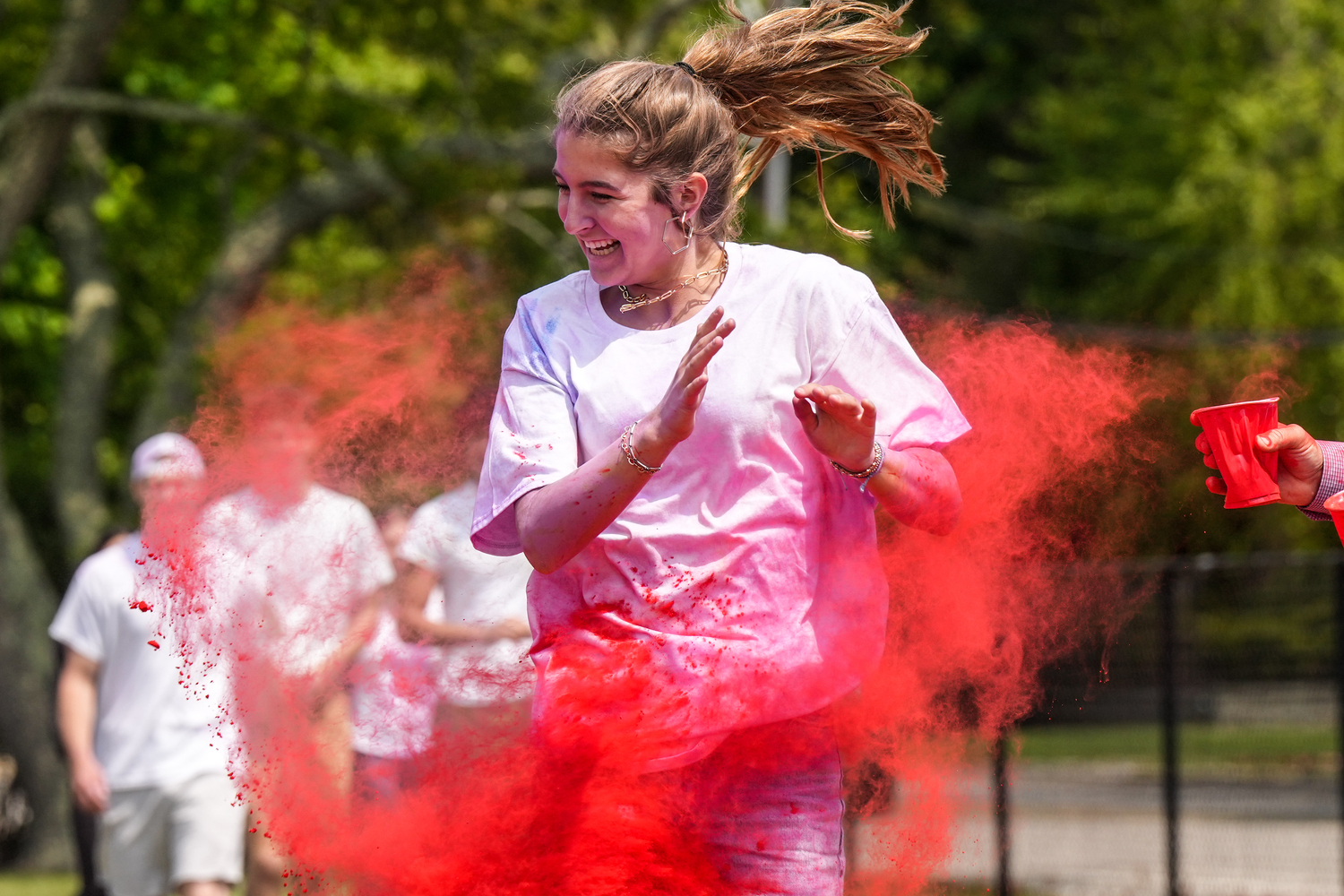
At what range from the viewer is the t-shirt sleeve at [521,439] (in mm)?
2334

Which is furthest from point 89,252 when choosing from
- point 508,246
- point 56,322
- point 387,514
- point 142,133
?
point 387,514

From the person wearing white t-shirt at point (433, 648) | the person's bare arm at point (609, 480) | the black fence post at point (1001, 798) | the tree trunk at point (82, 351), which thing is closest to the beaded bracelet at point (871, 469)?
the person's bare arm at point (609, 480)

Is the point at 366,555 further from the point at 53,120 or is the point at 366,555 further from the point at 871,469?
the point at 53,120

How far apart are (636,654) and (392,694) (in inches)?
30.2

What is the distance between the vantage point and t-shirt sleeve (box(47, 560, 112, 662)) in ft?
18.9

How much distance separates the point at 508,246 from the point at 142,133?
14.7 feet

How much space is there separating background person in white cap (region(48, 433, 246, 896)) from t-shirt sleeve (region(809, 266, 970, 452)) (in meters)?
3.42

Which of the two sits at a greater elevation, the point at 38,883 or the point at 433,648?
the point at 433,648

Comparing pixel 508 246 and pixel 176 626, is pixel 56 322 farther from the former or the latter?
pixel 176 626

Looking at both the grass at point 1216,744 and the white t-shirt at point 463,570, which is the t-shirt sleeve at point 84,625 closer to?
the white t-shirt at point 463,570

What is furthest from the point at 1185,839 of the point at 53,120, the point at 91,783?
the point at 53,120

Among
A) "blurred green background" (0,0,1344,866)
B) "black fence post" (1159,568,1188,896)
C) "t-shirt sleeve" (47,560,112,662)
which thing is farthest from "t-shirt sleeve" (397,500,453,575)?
"black fence post" (1159,568,1188,896)

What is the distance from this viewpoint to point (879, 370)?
2430 mm

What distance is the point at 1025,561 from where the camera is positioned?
2.87 meters
